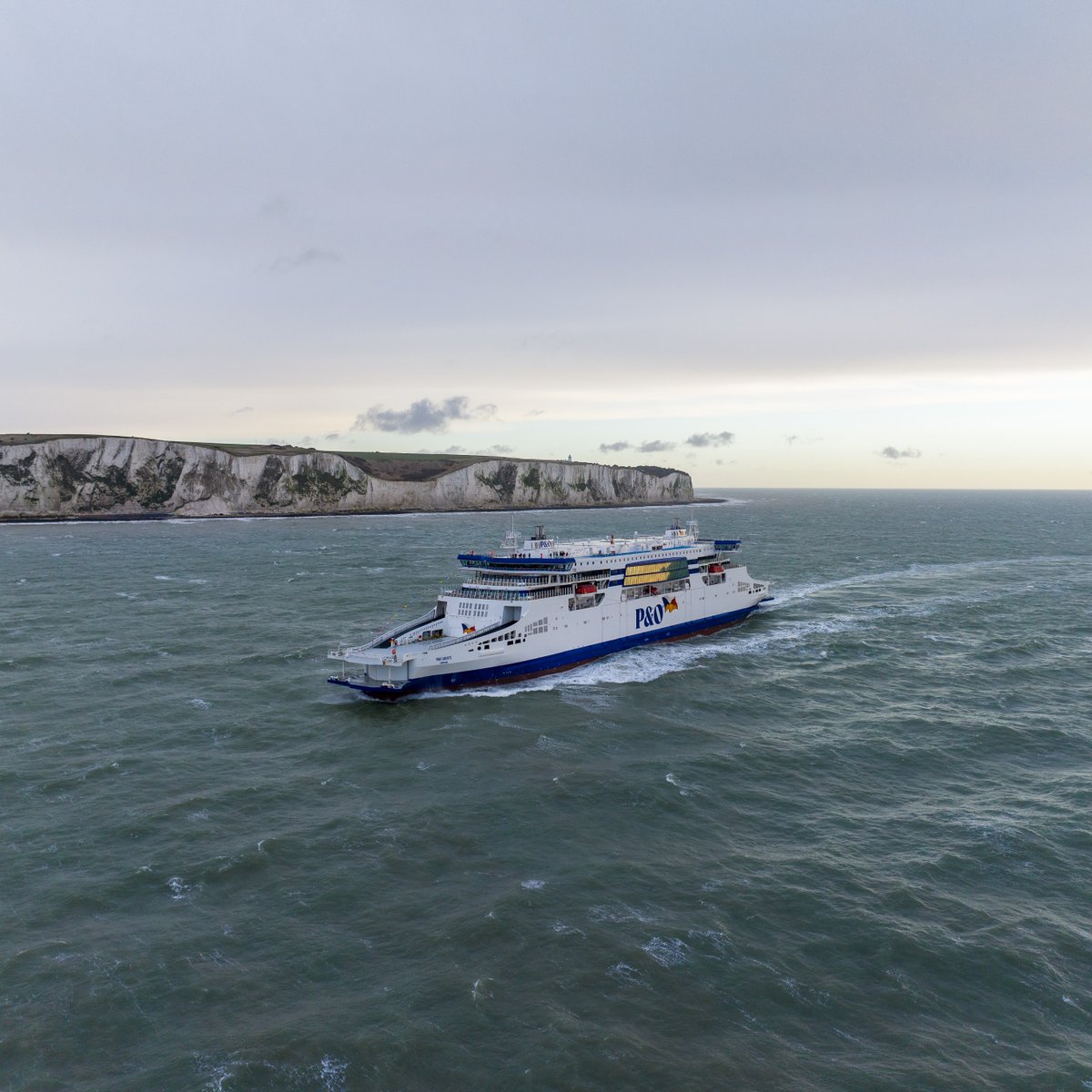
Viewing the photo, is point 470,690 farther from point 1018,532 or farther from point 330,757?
point 1018,532

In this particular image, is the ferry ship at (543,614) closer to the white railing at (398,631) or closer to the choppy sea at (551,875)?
the white railing at (398,631)

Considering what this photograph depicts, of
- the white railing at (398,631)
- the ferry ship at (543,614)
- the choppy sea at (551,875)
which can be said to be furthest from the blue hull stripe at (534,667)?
the white railing at (398,631)

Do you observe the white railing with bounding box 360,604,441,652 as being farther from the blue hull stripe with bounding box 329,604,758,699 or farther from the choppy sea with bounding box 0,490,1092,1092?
the blue hull stripe with bounding box 329,604,758,699

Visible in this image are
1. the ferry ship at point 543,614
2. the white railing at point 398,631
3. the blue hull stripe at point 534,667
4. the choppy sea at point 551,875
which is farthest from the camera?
the white railing at point 398,631

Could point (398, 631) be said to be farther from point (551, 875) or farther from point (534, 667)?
point (551, 875)

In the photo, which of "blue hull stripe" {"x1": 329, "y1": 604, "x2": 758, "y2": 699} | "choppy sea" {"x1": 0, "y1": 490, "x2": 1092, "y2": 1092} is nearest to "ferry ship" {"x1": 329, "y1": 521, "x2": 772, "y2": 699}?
"blue hull stripe" {"x1": 329, "y1": 604, "x2": 758, "y2": 699}

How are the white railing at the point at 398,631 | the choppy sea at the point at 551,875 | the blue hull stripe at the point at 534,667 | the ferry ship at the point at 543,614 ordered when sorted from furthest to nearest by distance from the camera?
the white railing at the point at 398,631, the ferry ship at the point at 543,614, the blue hull stripe at the point at 534,667, the choppy sea at the point at 551,875
